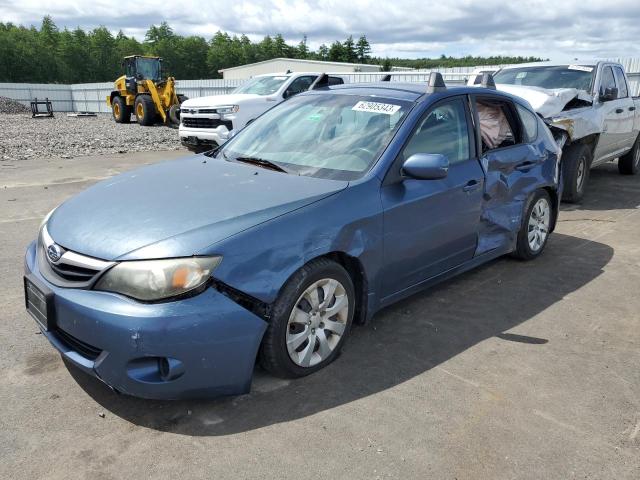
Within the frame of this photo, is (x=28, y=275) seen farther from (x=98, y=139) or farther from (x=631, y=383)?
(x=98, y=139)

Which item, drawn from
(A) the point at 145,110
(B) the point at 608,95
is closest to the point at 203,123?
(B) the point at 608,95

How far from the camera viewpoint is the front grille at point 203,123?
40.2 ft

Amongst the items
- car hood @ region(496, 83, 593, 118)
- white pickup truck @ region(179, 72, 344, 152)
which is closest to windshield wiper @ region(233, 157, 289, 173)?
car hood @ region(496, 83, 593, 118)

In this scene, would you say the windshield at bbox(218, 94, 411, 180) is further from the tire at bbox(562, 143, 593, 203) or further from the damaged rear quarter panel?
the tire at bbox(562, 143, 593, 203)

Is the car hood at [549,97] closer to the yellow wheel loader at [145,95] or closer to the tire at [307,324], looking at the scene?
the tire at [307,324]

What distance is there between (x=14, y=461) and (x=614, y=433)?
9.45 feet

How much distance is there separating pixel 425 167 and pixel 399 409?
4.82 ft

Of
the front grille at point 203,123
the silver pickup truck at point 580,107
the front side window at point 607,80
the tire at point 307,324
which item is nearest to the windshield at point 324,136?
the tire at point 307,324

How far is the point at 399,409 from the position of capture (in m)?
2.92

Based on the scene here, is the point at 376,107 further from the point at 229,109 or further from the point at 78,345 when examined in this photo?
the point at 229,109

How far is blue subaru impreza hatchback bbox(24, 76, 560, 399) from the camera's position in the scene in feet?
8.51

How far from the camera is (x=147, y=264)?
2594 millimetres

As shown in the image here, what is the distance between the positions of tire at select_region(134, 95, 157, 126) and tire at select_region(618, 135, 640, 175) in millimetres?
A: 17234

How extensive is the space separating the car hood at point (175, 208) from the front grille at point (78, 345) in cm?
44
